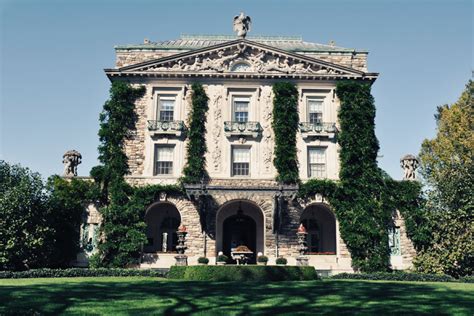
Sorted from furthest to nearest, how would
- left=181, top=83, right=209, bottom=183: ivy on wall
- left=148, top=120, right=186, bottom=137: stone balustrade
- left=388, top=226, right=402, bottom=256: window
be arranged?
left=148, top=120, right=186, bottom=137: stone balustrade → left=181, top=83, right=209, bottom=183: ivy on wall → left=388, top=226, right=402, bottom=256: window

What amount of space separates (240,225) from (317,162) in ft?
21.5

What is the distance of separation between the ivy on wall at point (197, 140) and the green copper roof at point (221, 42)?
13.1ft

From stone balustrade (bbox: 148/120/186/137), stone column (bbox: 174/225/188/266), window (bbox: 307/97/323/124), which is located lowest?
stone column (bbox: 174/225/188/266)

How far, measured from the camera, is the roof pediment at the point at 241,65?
109 feet

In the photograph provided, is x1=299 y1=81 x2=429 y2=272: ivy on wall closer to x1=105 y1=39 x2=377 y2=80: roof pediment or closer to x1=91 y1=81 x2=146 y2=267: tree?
x1=105 y1=39 x2=377 y2=80: roof pediment

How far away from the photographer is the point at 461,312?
44.7 ft

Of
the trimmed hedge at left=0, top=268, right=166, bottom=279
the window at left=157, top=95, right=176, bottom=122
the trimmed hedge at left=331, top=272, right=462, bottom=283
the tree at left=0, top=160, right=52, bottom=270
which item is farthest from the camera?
the window at left=157, top=95, right=176, bottom=122

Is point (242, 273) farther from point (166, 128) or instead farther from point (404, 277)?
point (166, 128)

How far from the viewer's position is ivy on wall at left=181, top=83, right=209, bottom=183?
3166 centimetres

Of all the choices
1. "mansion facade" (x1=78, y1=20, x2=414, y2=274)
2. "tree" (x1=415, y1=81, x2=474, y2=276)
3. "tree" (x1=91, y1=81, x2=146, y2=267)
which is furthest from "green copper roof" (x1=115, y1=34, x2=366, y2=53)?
"tree" (x1=415, y1=81, x2=474, y2=276)

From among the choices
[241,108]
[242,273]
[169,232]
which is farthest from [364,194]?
[169,232]

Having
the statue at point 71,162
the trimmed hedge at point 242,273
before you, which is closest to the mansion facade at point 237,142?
the statue at point 71,162

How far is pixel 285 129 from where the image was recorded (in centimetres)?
3241

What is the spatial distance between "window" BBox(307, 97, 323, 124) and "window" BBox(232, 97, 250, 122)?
13.6 ft
